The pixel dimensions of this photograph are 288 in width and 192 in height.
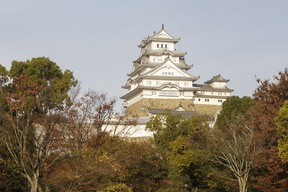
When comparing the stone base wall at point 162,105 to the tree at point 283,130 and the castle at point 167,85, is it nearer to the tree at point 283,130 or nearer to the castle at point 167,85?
the castle at point 167,85

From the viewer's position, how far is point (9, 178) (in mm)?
22797

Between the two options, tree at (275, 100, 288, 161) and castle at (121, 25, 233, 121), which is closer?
tree at (275, 100, 288, 161)

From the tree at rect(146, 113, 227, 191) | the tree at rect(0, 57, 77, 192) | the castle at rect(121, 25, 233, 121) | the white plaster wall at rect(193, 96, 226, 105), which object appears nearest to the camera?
the tree at rect(0, 57, 77, 192)

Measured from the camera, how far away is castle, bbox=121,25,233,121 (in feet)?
172

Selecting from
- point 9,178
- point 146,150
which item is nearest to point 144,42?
point 146,150

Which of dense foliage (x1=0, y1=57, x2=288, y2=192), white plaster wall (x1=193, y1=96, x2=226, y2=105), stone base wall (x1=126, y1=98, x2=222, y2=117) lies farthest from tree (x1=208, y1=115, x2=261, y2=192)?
white plaster wall (x1=193, y1=96, x2=226, y2=105)

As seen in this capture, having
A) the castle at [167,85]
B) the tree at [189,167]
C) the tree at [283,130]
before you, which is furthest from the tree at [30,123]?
the castle at [167,85]

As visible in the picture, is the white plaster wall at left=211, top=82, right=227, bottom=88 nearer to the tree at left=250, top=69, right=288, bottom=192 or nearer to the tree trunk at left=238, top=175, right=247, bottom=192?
the tree at left=250, top=69, right=288, bottom=192

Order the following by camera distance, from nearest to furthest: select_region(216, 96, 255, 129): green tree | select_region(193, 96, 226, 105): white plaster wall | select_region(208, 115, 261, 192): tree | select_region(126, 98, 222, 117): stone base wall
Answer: select_region(208, 115, 261, 192): tree → select_region(216, 96, 255, 129): green tree → select_region(126, 98, 222, 117): stone base wall → select_region(193, 96, 226, 105): white plaster wall

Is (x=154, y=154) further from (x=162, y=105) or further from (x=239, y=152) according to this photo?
(x=162, y=105)

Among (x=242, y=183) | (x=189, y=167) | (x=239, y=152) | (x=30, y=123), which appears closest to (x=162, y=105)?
(x=189, y=167)

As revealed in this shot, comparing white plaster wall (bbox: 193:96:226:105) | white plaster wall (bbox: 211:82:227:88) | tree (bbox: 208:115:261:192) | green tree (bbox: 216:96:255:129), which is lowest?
tree (bbox: 208:115:261:192)

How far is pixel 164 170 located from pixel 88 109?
4.95m

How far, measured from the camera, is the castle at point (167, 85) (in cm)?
5231
